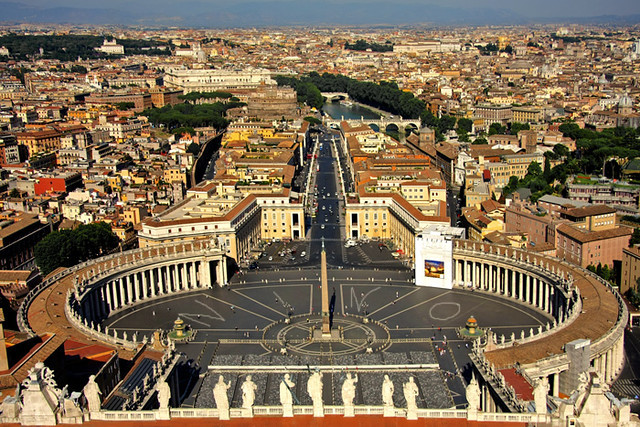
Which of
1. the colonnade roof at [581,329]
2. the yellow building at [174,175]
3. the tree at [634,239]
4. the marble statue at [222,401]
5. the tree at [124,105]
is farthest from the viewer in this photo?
the tree at [124,105]

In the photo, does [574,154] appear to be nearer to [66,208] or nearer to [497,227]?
[497,227]

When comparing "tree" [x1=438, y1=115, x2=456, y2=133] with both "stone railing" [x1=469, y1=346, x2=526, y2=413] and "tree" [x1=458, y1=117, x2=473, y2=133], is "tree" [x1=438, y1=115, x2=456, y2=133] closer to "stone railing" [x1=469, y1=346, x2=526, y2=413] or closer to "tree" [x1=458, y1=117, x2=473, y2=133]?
"tree" [x1=458, y1=117, x2=473, y2=133]

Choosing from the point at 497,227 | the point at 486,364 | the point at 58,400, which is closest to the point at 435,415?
the point at 486,364

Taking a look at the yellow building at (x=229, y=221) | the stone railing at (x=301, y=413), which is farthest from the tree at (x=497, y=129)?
the stone railing at (x=301, y=413)

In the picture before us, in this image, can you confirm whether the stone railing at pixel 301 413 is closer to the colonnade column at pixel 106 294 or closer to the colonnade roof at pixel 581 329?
the colonnade roof at pixel 581 329

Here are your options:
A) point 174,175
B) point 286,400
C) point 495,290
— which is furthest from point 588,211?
point 174,175

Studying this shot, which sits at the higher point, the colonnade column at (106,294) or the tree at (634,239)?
the tree at (634,239)

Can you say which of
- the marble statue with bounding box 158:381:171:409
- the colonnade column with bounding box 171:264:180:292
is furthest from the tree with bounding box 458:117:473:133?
the marble statue with bounding box 158:381:171:409

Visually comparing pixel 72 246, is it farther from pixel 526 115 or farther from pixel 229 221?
pixel 526 115
